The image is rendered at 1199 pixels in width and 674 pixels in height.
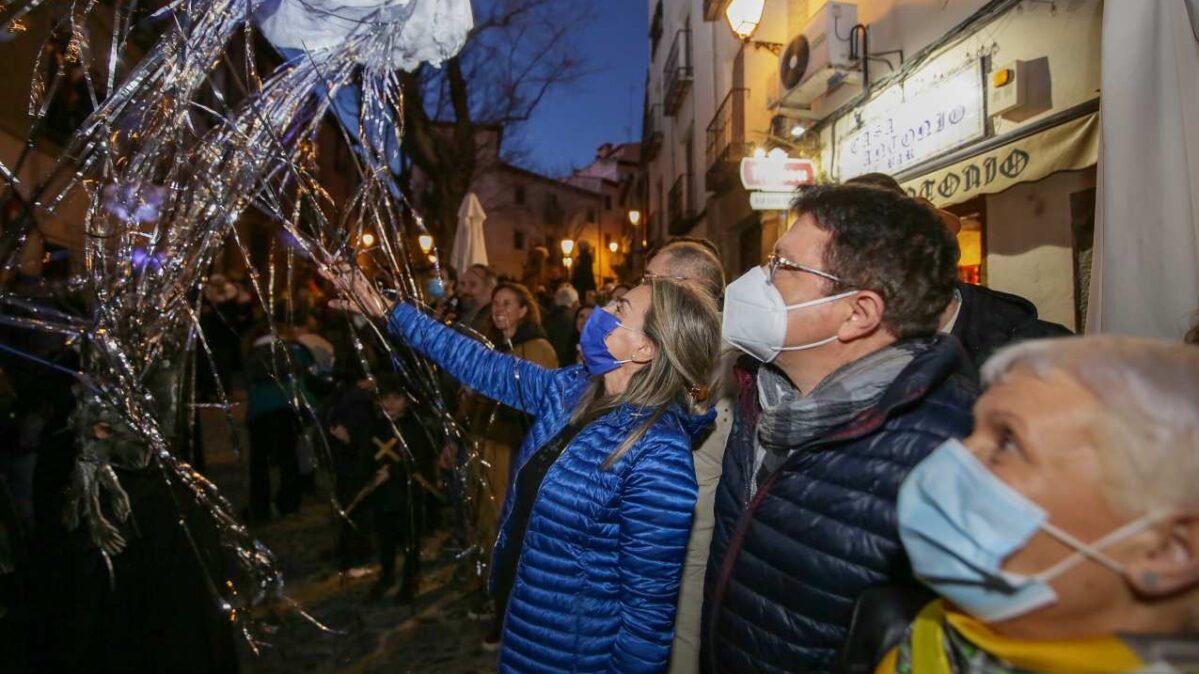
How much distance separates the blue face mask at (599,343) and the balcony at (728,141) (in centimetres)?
995

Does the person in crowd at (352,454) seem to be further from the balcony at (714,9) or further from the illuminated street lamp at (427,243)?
the balcony at (714,9)

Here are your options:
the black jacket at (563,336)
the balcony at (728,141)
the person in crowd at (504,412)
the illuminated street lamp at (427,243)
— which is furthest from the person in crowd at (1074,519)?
the balcony at (728,141)

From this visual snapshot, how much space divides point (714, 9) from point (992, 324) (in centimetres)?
1268

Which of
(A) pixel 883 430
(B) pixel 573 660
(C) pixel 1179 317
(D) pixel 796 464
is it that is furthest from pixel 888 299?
(C) pixel 1179 317

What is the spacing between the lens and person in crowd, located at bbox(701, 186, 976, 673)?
4.60 feet

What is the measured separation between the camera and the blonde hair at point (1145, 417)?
33.9 inches

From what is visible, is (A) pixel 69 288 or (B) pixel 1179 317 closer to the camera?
(B) pixel 1179 317

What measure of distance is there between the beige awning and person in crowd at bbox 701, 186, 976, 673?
2.67 metres

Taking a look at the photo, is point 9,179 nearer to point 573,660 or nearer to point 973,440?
point 573,660

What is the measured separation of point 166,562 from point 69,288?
4.00ft

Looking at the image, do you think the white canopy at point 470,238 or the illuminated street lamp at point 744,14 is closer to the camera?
the white canopy at point 470,238

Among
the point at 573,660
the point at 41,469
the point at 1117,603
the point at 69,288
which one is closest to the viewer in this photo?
the point at 1117,603

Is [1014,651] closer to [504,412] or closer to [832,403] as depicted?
[832,403]

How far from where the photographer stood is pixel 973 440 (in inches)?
42.4
